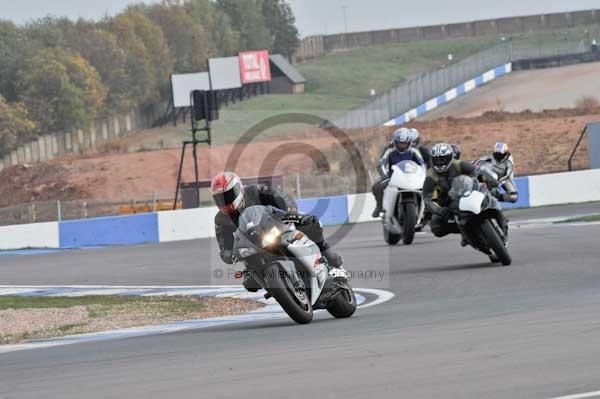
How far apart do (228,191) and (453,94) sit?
6959 cm

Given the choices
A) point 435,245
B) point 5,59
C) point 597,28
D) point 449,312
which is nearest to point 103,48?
point 5,59

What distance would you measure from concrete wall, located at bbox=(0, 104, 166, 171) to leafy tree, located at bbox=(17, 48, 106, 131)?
0.85 metres

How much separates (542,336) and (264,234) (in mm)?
2954

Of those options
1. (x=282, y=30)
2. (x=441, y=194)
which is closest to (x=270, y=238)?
(x=441, y=194)

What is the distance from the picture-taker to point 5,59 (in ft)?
248

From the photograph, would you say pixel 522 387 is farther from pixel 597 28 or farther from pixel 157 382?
pixel 597 28

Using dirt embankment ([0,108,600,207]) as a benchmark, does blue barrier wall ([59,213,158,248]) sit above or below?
above

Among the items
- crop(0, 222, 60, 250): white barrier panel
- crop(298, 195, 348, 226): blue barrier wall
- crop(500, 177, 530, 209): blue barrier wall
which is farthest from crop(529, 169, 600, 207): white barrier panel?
crop(0, 222, 60, 250): white barrier panel

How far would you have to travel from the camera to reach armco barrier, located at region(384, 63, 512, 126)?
7369cm

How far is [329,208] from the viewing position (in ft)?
106

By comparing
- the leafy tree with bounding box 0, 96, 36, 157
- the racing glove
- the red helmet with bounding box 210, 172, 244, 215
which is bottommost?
the leafy tree with bounding box 0, 96, 36, 157

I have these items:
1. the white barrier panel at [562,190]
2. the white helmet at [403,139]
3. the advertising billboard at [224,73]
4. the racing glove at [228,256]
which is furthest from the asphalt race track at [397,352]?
the advertising billboard at [224,73]

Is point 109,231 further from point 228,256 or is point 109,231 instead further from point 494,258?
point 228,256

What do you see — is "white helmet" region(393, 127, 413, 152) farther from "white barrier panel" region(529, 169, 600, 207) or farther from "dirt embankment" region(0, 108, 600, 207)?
"dirt embankment" region(0, 108, 600, 207)
